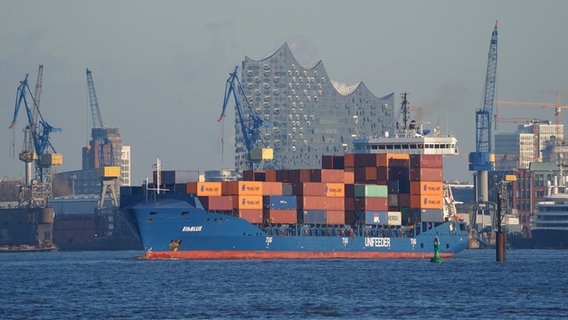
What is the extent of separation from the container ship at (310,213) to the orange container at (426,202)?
91 millimetres

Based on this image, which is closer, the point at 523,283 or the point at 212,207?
the point at 523,283

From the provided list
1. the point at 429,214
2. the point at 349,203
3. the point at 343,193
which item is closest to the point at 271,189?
the point at 343,193

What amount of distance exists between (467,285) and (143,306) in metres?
24.6

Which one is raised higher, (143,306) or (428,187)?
(428,187)

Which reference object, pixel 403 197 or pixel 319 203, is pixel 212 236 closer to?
pixel 319 203

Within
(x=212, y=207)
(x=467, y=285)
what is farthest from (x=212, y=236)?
(x=467, y=285)

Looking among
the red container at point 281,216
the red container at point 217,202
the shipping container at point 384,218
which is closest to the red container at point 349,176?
the shipping container at point 384,218

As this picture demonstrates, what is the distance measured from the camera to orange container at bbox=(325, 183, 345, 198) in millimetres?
118938

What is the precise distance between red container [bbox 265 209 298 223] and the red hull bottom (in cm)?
276

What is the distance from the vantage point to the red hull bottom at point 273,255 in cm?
11205

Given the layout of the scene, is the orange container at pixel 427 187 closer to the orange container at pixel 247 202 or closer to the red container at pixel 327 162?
the red container at pixel 327 162

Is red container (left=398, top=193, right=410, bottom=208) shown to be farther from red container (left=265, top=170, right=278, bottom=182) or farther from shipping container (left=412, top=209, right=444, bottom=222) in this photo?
red container (left=265, top=170, right=278, bottom=182)

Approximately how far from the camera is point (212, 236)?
111m

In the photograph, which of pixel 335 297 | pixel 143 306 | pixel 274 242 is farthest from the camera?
Answer: pixel 274 242
